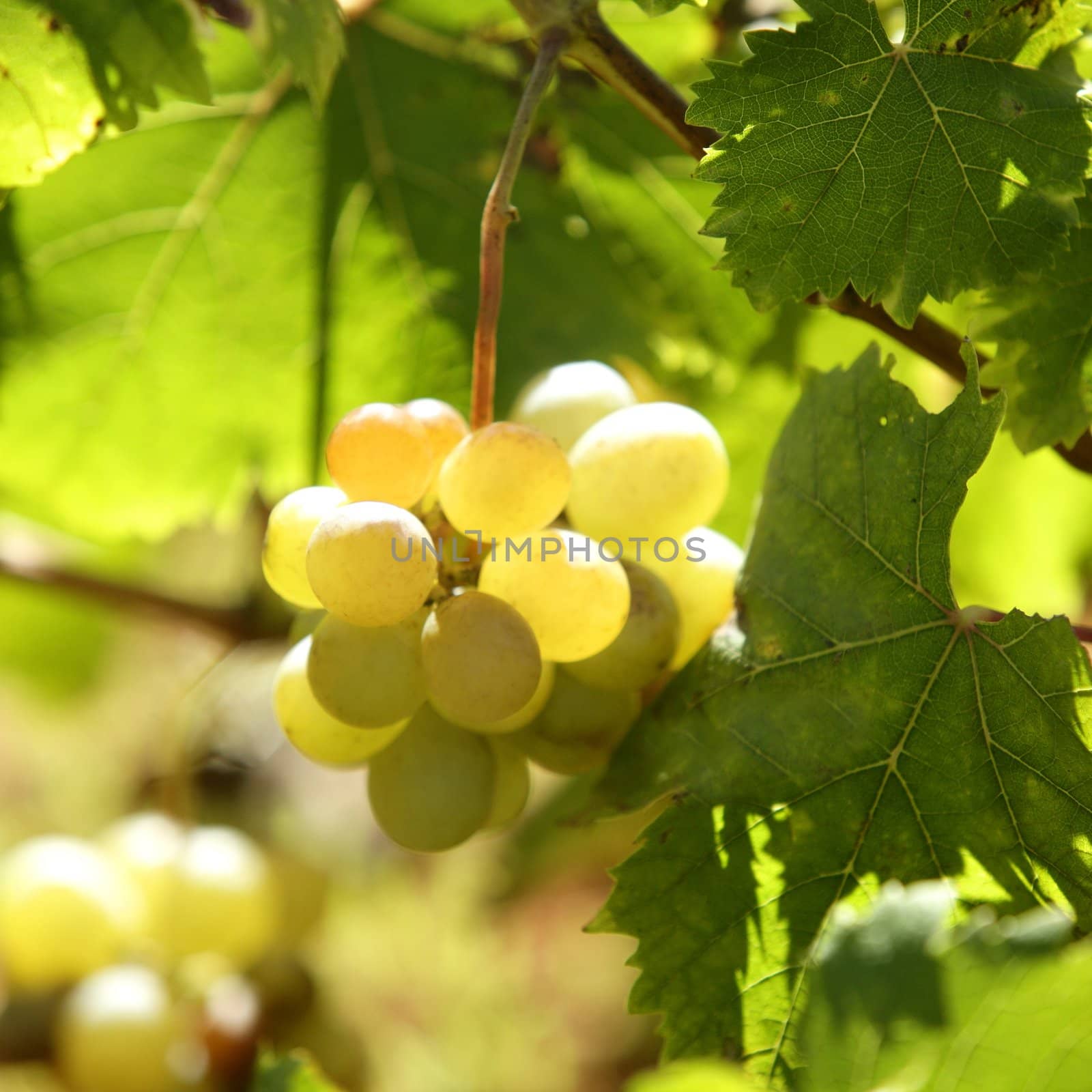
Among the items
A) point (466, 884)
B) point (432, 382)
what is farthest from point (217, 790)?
point (432, 382)

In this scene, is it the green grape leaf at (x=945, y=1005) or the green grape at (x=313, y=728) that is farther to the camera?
the green grape at (x=313, y=728)

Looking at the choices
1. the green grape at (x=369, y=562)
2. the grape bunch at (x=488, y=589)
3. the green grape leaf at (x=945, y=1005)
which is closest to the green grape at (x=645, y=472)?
the grape bunch at (x=488, y=589)

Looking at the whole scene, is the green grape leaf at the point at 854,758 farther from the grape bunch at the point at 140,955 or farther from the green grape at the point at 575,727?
the grape bunch at the point at 140,955

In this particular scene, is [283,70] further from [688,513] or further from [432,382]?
[688,513]

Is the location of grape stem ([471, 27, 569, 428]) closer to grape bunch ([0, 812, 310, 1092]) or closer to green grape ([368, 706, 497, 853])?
green grape ([368, 706, 497, 853])

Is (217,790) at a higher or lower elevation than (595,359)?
lower

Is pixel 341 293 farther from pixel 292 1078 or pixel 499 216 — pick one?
pixel 292 1078

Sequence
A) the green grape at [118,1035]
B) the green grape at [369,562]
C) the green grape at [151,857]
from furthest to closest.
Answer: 1. the green grape at [151,857]
2. the green grape at [118,1035]
3. the green grape at [369,562]
